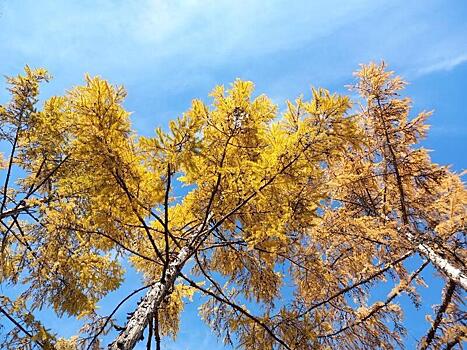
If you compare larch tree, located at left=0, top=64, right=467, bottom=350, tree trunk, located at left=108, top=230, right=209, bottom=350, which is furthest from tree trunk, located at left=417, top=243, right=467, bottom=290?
tree trunk, located at left=108, top=230, right=209, bottom=350

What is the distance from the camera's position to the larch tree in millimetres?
5598

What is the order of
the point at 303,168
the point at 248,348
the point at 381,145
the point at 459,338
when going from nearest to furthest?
the point at 303,168
the point at 459,338
the point at 248,348
the point at 381,145

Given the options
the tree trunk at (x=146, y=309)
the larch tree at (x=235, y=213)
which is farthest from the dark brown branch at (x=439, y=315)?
the tree trunk at (x=146, y=309)

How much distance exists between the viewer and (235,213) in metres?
7.07

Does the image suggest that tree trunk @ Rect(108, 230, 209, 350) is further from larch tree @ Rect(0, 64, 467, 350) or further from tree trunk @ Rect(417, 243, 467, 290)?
tree trunk @ Rect(417, 243, 467, 290)

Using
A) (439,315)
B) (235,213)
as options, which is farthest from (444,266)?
(235,213)

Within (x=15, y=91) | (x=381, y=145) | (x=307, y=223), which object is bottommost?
(x=307, y=223)

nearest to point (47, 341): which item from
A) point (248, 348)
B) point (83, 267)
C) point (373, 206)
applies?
point (83, 267)

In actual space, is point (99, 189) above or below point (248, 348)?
above

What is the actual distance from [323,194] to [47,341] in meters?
4.53

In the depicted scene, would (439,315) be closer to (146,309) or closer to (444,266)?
(444,266)

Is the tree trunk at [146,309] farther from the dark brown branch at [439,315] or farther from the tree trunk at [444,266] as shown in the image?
the dark brown branch at [439,315]

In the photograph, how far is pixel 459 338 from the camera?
621cm

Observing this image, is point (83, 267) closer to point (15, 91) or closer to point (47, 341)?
point (47, 341)
